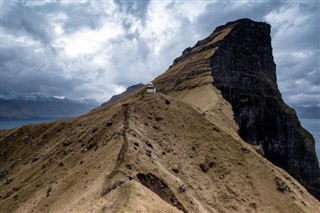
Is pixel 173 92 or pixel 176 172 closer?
pixel 176 172

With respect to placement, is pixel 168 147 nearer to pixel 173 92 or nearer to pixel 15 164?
pixel 15 164

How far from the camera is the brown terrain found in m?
51.6

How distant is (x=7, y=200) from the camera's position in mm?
75812

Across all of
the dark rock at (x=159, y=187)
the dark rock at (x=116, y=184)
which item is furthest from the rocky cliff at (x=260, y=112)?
the dark rock at (x=116, y=184)

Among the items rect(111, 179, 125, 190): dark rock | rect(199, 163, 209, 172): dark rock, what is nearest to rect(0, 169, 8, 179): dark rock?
rect(199, 163, 209, 172): dark rock

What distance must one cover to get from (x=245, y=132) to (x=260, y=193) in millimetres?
96234

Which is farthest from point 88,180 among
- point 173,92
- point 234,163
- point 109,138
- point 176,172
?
point 173,92

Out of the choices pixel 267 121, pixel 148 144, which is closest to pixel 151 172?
pixel 148 144

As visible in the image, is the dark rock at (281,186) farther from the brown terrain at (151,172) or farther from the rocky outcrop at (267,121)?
the rocky outcrop at (267,121)

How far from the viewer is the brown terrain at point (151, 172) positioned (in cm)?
5162

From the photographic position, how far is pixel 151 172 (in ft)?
185

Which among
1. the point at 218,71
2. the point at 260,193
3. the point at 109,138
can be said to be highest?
the point at 218,71

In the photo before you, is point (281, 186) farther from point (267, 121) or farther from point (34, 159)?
point (267, 121)

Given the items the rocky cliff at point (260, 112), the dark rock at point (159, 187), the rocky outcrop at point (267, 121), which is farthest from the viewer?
the rocky outcrop at point (267, 121)
